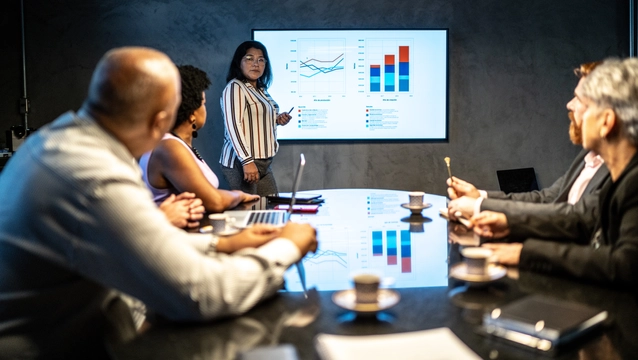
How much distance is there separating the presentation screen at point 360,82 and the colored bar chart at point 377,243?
121 inches

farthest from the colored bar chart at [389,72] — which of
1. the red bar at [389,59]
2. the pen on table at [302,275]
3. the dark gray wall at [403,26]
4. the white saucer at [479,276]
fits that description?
the white saucer at [479,276]

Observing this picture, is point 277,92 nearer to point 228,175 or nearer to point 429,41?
point 228,175

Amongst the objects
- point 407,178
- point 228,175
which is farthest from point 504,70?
point 228,175

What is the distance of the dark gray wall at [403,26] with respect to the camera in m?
5.19

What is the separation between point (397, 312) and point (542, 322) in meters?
0.32

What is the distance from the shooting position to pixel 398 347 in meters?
1.13

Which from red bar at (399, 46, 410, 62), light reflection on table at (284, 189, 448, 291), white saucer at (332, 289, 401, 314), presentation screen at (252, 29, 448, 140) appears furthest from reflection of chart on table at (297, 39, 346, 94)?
white saucer at (332, 289, 401, 314)

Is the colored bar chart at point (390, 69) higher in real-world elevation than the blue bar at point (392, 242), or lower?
higher

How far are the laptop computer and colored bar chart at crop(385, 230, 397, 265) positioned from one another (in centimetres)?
38

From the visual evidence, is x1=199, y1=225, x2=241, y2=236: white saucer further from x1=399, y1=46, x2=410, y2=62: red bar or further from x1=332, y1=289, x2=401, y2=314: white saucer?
x1=399, y1=46, x2=410, y2=62: red bar

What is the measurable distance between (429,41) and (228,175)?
2.02 m

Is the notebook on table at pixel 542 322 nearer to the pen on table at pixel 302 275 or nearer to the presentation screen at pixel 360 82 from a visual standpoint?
the pen on table at pixel 302 275

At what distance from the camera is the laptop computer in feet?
7.73

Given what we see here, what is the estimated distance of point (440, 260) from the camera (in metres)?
1.86
